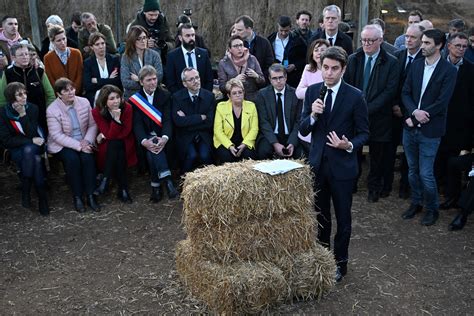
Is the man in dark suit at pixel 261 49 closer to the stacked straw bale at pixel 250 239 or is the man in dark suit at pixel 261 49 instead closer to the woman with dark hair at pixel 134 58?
the woman with dark hair at pixel 134 58

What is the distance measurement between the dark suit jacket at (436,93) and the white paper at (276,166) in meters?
2.21

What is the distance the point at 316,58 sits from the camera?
6.79 meters

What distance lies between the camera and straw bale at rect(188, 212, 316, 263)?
14.6 feet

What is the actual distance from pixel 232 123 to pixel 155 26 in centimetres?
237

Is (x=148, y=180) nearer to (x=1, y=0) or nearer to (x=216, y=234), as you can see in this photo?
(x=216, y=234)

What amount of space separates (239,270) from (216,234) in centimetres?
36

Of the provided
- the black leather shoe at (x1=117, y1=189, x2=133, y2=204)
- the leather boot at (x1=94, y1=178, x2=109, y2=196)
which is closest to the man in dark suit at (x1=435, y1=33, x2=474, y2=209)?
the black leather shoe at (x1=117, y1=189, x2=133, y2=204)

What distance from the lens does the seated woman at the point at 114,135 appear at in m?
6.86

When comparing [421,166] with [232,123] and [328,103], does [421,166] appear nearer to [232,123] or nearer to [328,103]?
[328,103]

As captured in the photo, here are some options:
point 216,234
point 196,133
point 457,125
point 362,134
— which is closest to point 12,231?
point 196,133

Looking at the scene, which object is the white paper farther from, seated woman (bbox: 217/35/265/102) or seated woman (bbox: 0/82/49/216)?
seated woman (bbox: 0/82/49/216)

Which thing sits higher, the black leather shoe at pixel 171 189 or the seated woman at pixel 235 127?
the seated woman at pixel 235 127

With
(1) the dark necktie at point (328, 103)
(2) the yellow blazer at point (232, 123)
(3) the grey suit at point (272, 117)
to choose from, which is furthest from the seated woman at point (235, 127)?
(1) the dark necktie at point (328, 103)

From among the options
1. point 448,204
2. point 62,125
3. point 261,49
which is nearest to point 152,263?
point 62,125
